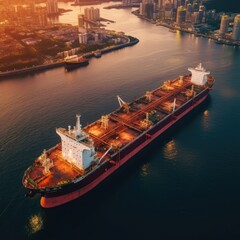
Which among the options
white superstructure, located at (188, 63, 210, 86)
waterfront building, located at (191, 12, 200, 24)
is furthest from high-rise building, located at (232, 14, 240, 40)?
white superstructure, located at (188, 63, 210, 86)

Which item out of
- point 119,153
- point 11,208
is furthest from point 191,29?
point 11,208

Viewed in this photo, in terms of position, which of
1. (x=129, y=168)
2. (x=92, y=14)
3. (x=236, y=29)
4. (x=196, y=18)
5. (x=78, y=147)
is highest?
(x=196, y=18)

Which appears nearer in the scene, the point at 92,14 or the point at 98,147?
the point at 98,147

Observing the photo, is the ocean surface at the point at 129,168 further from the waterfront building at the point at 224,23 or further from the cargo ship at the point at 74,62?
the waterfront building at the point at 224,23

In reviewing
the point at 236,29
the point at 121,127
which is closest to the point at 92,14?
the point at 236,29

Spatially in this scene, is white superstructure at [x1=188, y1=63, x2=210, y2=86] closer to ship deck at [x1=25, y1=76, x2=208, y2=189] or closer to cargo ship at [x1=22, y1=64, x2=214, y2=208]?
ship deck at [x1=25, y1=76, x2=208, y2=189]

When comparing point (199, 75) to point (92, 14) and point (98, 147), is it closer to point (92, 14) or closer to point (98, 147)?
point (98, 147)

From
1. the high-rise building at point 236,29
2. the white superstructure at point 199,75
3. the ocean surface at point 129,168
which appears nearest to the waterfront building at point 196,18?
the high-rise building at point 236,29
